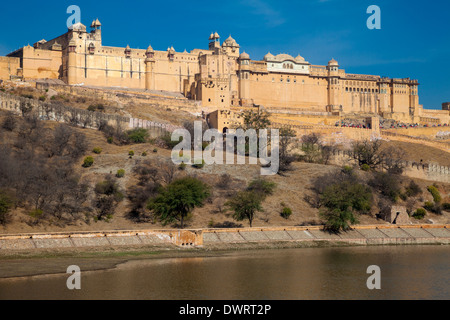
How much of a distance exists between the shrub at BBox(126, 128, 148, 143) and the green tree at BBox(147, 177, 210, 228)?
15.8 m

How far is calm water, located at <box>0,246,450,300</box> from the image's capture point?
22.4 meters

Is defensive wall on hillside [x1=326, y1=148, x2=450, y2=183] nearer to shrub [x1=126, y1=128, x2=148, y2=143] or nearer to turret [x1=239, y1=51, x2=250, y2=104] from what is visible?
shrub [x1=126, y1=128, x2=148, y2=143]

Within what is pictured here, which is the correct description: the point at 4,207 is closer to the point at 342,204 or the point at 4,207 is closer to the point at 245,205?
the point at 245,205

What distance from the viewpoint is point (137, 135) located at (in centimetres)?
5372

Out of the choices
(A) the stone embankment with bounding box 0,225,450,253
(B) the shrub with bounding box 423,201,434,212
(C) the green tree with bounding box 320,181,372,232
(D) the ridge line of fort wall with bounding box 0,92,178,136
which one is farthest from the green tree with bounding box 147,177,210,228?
(D) the ridge line of fort wall with bounding box 0,92,178,136

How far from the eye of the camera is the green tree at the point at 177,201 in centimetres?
3678

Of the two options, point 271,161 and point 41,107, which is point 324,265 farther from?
point 41,107

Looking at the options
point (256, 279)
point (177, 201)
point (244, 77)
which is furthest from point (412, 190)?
point (244, 77)

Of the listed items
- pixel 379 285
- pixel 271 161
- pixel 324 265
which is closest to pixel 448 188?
pixel 271 161

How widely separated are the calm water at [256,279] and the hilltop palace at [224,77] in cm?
3668

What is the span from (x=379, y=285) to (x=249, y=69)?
59.3m

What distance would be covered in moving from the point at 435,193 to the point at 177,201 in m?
23.6

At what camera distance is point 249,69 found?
81.7 meters

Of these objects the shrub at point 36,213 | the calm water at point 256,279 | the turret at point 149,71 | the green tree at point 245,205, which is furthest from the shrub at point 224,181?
the turret at point 149,71
